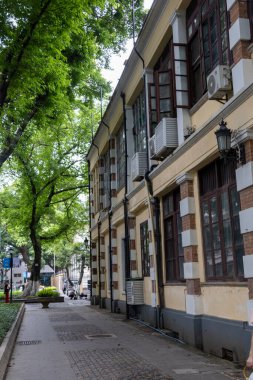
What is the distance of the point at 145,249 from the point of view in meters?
15.9

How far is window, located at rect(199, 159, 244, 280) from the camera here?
9039 millimetres

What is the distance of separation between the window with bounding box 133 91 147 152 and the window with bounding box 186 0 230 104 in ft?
14.6

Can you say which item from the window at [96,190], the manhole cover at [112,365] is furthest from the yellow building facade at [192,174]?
the window at [96,190]

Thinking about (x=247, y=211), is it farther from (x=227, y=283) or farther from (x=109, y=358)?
(x=109, y=358)

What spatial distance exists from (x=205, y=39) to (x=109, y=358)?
7124mm

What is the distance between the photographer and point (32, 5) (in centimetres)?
1048

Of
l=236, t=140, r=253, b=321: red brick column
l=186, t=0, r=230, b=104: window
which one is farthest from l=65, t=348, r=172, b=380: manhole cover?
l=186, t=0, r=230, b=104: window

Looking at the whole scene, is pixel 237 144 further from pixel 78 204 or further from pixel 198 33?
pixel 78 204

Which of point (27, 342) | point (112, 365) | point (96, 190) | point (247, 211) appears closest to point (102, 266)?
point (96, 190)

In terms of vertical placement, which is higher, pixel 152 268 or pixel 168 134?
pixel 168 134

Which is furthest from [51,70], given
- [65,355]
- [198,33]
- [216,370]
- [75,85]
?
[216,370]

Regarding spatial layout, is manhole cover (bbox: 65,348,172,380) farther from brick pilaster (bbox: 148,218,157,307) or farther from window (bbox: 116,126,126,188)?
window (bbox: 116,126,126,188)

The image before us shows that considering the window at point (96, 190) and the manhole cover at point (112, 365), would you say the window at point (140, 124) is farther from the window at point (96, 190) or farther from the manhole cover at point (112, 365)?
the window at point (96, 190)

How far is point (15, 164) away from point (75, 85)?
53.4 ft
